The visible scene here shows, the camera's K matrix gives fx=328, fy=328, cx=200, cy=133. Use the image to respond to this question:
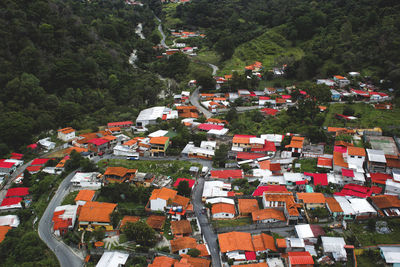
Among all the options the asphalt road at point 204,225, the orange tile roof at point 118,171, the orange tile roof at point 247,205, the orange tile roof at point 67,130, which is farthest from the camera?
the orange tile roof at point 67,130

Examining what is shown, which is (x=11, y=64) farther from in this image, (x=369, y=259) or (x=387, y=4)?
(x=387, y=4)

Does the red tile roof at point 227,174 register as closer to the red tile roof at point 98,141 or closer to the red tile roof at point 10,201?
the red tile roof at point 98,141

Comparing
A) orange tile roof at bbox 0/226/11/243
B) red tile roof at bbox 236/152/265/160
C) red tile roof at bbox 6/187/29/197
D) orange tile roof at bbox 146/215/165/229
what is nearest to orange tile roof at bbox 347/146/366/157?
red tile roof at bbox 236/152/265/160

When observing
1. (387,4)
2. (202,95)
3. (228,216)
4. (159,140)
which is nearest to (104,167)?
(159,140)

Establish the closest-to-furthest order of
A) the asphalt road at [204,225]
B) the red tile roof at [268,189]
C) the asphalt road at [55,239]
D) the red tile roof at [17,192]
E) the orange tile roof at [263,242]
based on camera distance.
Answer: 1. the orange tile roof at [263,242]
2. the asphalt road at [204,225]
3. the asphalt road at [55,239]
4. the red tile roof at [268,189]
5. the red tile roof at [17,192]

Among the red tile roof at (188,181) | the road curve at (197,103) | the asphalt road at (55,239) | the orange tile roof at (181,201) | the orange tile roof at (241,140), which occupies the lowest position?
the road curve at (197,103)

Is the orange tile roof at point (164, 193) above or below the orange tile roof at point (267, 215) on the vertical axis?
above

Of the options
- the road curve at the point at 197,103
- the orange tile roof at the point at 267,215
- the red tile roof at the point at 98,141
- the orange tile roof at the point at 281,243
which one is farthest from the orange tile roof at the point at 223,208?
the road curve at the point at 197,103

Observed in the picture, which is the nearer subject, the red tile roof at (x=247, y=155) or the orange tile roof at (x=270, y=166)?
the orange tile roof at (x=270, y=166)

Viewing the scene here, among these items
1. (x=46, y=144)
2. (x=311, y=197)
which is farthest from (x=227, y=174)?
(x=46, y=144)
